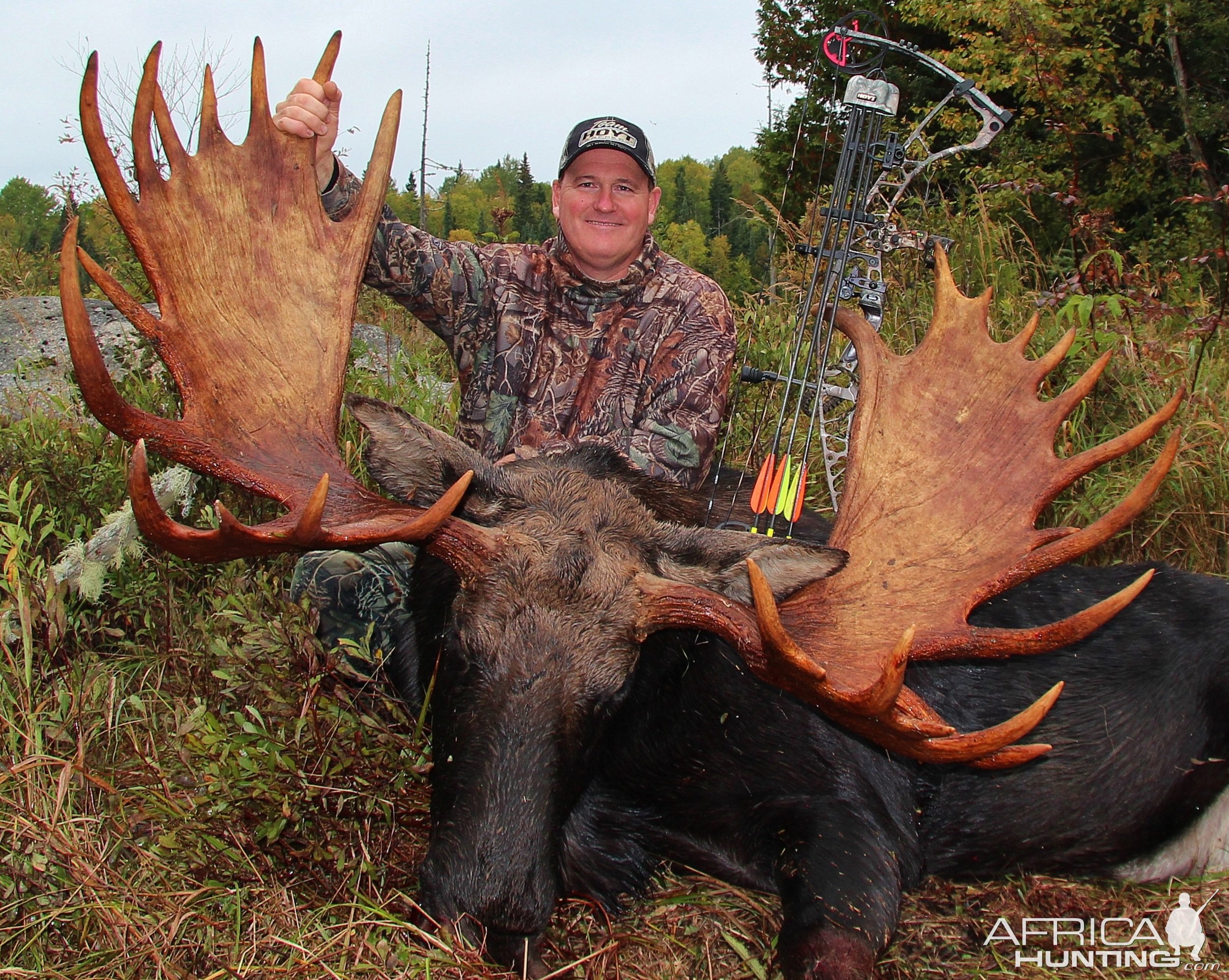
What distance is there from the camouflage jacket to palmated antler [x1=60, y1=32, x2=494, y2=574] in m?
1.10

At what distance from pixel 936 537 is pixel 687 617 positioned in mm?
748

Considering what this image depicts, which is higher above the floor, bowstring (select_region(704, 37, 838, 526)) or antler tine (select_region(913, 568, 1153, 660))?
bowstring (select_region(704, 37, 838, 526))

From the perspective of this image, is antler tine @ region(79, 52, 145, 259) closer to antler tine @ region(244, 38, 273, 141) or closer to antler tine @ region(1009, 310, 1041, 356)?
antler tine @ region(244, 38, 273, 141)

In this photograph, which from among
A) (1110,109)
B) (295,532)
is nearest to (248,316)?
(295,532)

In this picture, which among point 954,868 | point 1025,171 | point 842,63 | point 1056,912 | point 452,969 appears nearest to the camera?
point 452,969

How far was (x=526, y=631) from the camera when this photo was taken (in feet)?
8.09

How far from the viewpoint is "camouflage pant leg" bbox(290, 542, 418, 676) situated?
3.61 metres

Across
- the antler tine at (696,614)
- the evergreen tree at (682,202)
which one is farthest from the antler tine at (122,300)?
the evergreen tree at (682,202)

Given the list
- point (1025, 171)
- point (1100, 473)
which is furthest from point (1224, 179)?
point (1100, 473)

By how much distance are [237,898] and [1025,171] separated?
1296 centimetres

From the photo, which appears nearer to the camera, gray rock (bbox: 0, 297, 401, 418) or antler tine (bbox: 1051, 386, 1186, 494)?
antler tine (bbox: 1051, 386, 1186, 494)

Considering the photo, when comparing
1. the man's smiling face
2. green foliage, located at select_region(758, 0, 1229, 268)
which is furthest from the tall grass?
green foliage, located at select_region(758, 0, 1229, 268)

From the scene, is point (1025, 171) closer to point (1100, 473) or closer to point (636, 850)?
point (1100, 473)

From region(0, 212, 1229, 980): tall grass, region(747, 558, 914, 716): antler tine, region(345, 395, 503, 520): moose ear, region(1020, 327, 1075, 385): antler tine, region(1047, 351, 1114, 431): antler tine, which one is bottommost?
region(0, 212, 1229, 980): tall grass
